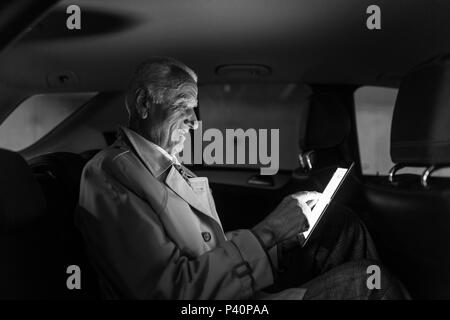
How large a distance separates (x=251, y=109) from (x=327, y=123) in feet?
1.13

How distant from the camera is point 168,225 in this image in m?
1.09

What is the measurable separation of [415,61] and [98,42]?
108cm

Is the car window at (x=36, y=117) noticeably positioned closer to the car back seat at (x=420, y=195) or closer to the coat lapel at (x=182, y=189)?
the coat lapel at (x=182, y=189)

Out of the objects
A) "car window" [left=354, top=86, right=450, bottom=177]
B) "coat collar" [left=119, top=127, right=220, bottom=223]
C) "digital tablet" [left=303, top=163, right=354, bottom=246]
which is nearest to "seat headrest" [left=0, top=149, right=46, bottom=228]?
"coat collar" [left=119, top=127, right=220, bottom=223]

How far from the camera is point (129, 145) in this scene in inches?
46.3

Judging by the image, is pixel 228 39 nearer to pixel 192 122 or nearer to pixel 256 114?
pixel 256 114

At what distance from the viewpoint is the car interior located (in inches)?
45.4

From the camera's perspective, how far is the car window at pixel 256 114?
4.76ft

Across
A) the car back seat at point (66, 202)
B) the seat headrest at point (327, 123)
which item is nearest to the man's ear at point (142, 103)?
the car back seat at point (66, 202)

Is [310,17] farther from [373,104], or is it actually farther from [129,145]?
[129,145]

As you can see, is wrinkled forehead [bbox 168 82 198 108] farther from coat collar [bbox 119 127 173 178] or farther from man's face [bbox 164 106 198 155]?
coat collar [bbox 119 127 173 178]

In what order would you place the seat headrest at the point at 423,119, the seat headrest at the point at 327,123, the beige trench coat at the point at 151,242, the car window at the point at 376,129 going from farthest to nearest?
the seat headrest at the point at 327,123, the car window at the point at 376,129, the seat headrest at the point at 423,119, the beige trench coat at the point at 151,242

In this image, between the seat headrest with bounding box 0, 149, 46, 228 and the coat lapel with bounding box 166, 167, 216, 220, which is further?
the coat lapel with bounding box 166, 167, 216, 220

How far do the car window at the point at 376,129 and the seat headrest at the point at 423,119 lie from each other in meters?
0.05
